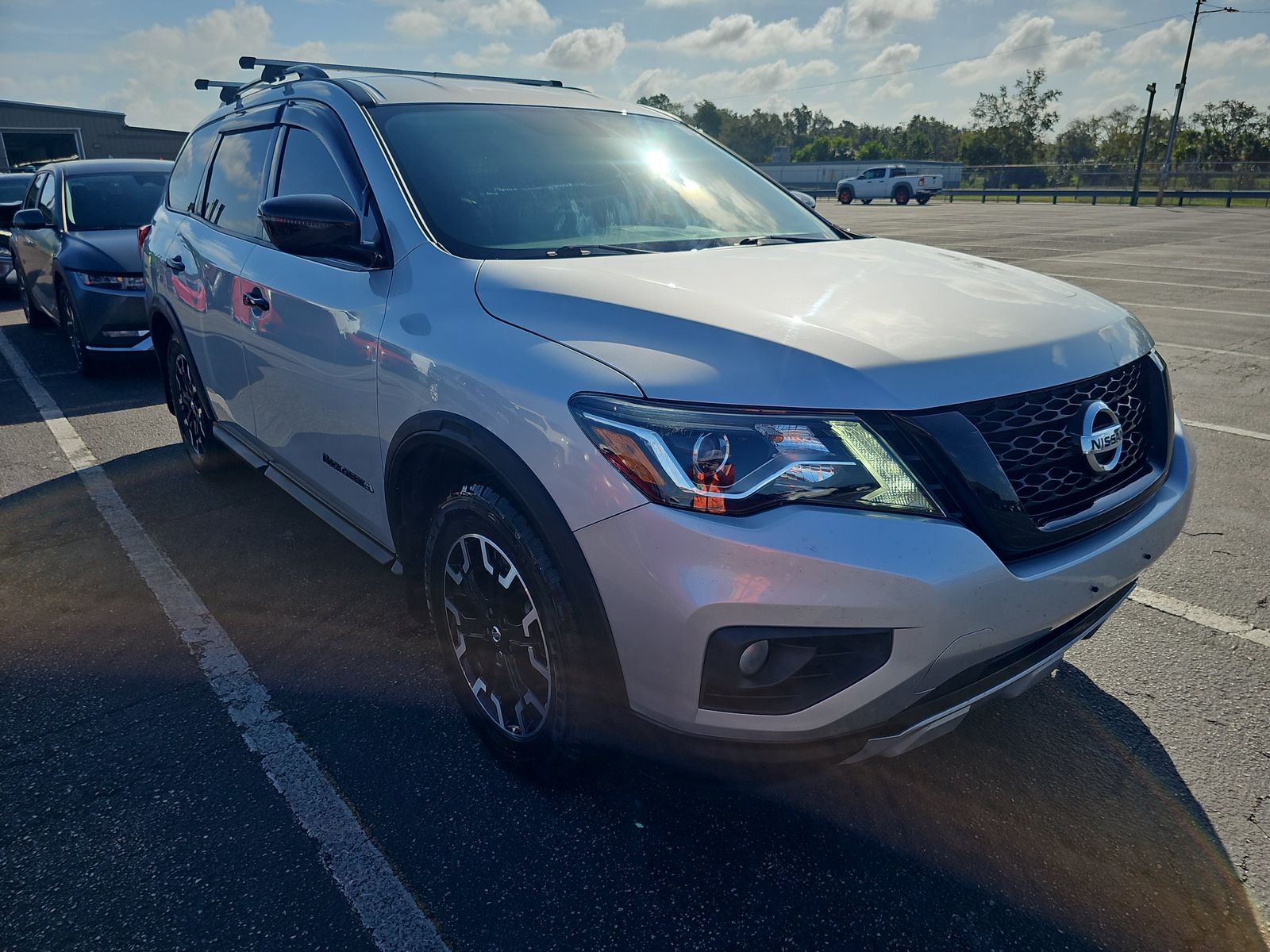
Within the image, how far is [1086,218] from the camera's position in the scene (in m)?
29.2

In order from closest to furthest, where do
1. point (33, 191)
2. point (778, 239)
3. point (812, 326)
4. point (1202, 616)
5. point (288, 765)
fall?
1. point (812, 326)
2. point (288, 765)
3. point (778, 239)
4. point (1202, 616)
5. point (33, 191)

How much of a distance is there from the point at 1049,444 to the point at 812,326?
60cm

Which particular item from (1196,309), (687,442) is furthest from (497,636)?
(1196,309)

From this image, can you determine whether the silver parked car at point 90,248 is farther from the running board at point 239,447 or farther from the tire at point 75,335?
the running board at point 239,447

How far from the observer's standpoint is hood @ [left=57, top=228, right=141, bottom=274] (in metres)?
7.37

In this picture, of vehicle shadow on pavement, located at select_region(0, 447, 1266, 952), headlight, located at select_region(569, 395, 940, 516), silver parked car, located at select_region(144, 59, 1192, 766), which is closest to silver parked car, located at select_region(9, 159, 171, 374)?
silver parked car, located at select_region(144, 59, 1192, 766)

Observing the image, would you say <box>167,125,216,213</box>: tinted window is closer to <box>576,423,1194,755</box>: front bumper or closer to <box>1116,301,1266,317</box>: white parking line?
<box>576,423,1194,755</box>: front bumper

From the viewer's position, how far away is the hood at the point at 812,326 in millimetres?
1862

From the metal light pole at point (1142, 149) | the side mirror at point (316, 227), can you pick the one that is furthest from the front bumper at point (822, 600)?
the metal light pole at point (1142, 149)

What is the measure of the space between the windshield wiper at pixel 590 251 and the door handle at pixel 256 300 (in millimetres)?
1342

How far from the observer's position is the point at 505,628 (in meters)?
2.35

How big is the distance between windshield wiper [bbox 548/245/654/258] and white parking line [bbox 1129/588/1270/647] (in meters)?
2.15

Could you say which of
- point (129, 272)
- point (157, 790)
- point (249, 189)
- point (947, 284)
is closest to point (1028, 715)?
point (947, 284)

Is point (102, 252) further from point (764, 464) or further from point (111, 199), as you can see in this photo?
point (764, 464)
